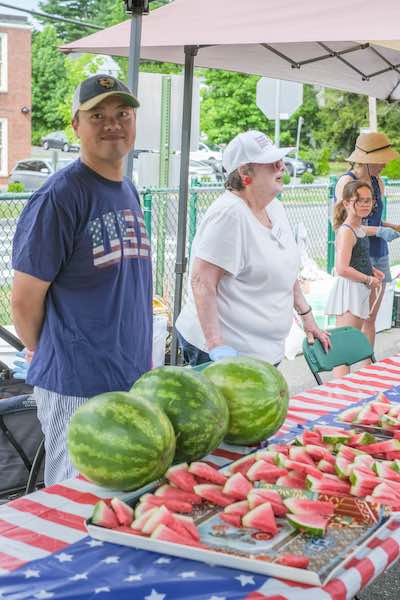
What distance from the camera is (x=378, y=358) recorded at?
7.83 metres

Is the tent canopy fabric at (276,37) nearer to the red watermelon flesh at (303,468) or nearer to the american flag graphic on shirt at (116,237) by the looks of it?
the american flag graphic on shirt at (116,237)

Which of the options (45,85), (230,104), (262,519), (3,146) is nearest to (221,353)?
(262,519)

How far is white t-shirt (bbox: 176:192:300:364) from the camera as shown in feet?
11.4

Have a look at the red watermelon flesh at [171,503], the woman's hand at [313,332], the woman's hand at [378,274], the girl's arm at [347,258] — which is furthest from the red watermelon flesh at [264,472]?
the woman's hand at [378,274]

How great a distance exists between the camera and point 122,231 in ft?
9.29

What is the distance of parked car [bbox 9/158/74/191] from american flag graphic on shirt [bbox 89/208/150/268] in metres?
26.9

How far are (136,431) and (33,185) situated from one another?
98.2ft

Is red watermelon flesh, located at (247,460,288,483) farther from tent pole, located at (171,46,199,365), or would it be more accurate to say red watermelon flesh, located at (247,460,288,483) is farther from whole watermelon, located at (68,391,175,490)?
tent pole, located at (171,46,199,365)

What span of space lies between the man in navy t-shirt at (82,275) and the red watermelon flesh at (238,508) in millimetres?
1010

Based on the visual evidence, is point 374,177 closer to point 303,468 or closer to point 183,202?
point 183,202

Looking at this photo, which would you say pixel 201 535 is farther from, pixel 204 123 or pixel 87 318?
pixel 204 123

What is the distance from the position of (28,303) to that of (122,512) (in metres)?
1.09

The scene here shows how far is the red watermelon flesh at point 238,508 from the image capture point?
5.96 feet

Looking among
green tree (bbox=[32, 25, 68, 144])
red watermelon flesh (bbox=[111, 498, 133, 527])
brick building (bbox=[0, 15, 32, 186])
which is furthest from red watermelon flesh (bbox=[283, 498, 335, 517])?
green tree (bbox=[32, 25, 68, 144])
